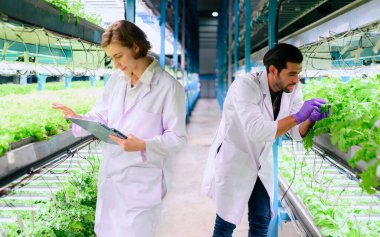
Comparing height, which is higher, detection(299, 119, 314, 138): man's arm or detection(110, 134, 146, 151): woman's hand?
detection(299, 119, 314, 138): man's arm

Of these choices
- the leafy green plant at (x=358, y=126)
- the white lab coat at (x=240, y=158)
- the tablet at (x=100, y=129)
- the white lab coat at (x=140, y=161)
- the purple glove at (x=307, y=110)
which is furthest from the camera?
the white lab coat at (x=240, y=158)

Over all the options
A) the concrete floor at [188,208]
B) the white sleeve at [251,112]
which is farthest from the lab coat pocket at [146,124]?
the white sleeve at [251,112]

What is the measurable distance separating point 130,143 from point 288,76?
1014mm

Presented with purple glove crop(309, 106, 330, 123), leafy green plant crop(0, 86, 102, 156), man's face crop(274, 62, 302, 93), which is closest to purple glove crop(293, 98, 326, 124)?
purple glove crop(309, 106, 330, 123)

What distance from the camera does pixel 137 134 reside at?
2217 millimetres

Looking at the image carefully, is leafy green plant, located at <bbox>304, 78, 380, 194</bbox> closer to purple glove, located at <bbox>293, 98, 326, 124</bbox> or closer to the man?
purple glove, located at <bbox>293, 98, 326, 124</bbox>

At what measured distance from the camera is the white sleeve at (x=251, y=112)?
2.11 metres

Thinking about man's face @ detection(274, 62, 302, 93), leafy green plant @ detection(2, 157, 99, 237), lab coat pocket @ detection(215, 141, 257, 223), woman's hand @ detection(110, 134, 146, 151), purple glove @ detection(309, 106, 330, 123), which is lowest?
leafy green plant @ detection(2, 157, 99, 237)

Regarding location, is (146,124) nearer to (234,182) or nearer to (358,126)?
(234,182)

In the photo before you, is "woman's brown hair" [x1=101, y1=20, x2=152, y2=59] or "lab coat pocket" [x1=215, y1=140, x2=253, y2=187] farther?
"lab coat pocket" [x1=215, y1=140, x2=253, y2=187]

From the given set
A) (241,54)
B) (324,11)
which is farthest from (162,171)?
(241,54)

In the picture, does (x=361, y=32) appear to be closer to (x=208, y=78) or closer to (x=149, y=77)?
(x=149, y=77)

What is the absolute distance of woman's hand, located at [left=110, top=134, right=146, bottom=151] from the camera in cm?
197

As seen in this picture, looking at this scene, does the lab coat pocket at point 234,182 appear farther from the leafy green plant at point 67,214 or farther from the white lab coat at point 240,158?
the leafy green plant at point 67,214
